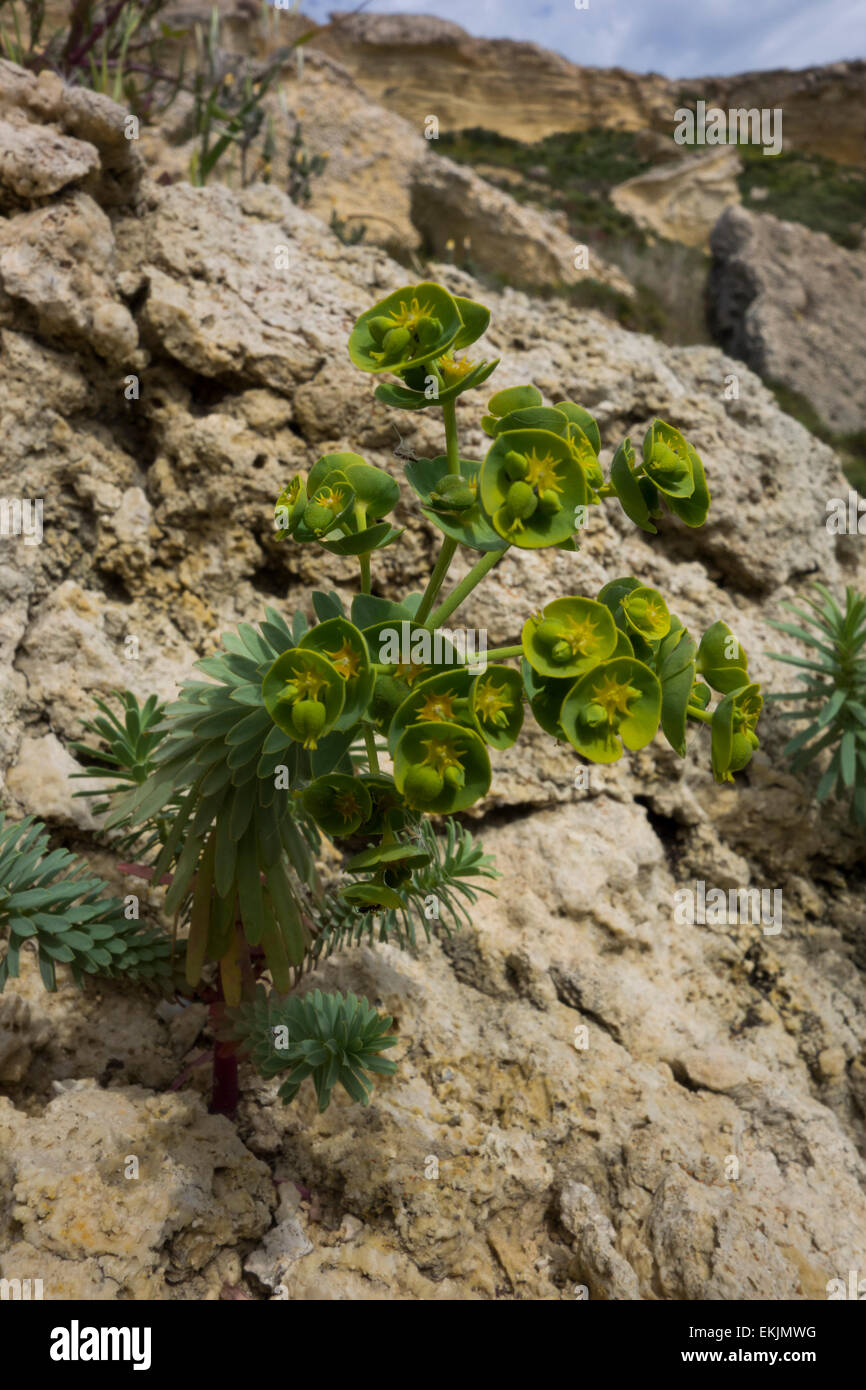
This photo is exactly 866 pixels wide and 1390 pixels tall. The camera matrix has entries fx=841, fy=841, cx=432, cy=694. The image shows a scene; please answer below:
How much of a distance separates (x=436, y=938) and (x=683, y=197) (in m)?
25.8

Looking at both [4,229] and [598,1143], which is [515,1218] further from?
[4,229]

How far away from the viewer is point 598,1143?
2354 millimetres

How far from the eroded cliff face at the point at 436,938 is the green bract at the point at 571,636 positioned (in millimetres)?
1573

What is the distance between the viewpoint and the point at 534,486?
4.37ft

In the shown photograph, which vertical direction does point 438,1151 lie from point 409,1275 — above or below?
above

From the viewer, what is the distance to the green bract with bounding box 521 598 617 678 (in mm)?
1298

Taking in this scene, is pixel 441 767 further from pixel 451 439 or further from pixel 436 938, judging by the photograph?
pixel 436 938

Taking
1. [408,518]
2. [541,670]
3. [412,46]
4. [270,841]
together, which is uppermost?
[412,46]

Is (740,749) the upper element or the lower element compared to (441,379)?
lower

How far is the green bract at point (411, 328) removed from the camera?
1414 mm

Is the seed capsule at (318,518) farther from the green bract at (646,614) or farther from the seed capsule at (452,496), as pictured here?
the green bract at (646,614)

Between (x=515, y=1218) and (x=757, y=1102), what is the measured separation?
0.83 metres

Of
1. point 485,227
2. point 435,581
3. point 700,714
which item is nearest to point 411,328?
point 435,581

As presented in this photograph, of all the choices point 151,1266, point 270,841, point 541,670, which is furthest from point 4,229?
point 151,1266
